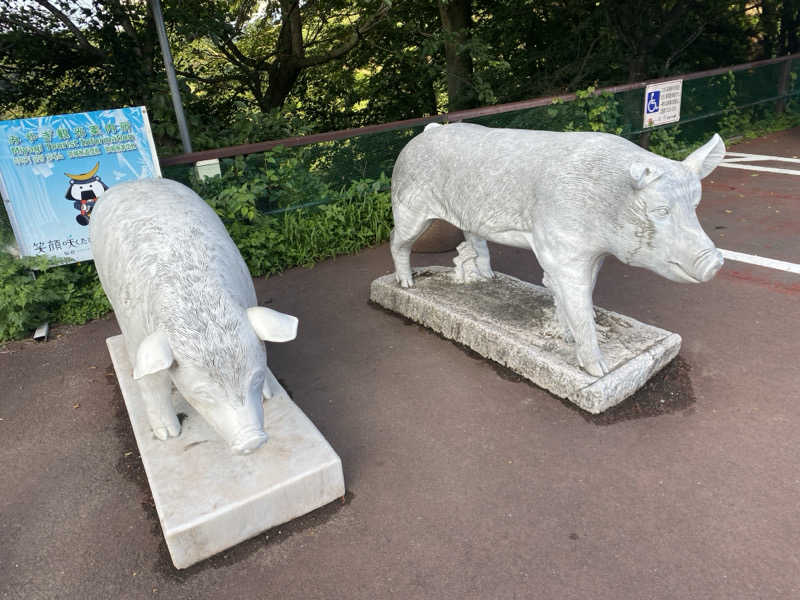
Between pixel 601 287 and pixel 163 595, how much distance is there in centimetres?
383

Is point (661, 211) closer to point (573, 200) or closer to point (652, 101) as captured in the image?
point (573, 200)

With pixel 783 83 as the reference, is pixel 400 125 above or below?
above

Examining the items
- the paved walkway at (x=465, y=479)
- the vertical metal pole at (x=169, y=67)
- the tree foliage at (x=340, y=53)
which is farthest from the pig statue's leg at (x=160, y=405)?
the tree foliage at (x=340, y=53)

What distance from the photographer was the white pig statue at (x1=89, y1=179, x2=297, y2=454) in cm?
213

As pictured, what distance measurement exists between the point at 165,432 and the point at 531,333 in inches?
87.8

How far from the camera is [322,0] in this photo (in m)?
9.27

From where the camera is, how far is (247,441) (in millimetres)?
2139

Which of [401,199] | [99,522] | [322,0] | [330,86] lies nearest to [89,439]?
[99,522]

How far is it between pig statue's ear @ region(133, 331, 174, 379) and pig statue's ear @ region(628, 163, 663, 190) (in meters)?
2.13

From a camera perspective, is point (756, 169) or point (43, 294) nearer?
point (43, 294)

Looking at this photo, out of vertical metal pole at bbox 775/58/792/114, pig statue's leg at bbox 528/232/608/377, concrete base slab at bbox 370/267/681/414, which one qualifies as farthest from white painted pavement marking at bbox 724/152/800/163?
pig statue's leg at bbox 528/232/608/377

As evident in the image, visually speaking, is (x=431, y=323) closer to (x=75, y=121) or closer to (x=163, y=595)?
(x=163, y=595)

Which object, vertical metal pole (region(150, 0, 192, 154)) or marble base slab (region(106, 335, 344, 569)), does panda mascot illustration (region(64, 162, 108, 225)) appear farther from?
marble base slab (region(106, 335, 344, 569))

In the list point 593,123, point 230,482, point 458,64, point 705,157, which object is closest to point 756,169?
point 593,123
